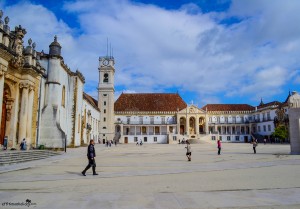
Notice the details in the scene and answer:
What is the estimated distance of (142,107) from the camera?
267ft

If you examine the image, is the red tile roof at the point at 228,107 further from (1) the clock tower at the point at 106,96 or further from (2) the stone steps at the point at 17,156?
(2) the stone steps at the point at 17,156

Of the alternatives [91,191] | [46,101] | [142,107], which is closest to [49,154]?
[46,101]

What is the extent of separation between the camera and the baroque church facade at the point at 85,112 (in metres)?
20.2

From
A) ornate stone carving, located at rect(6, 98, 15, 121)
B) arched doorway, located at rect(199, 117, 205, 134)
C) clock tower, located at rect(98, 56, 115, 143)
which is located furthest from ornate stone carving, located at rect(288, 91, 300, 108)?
arched doorway, located at rect(199, 117, 205, 134)

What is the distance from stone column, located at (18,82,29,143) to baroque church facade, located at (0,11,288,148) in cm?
7

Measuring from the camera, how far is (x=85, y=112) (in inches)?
1807

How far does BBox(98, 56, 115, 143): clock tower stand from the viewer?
68.9 meters

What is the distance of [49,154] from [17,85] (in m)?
6.18

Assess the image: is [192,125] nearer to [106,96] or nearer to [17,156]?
[106,96]

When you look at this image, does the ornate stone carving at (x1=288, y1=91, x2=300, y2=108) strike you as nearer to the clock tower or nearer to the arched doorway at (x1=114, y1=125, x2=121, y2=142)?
the clock tower

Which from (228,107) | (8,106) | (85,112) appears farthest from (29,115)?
(228,107)

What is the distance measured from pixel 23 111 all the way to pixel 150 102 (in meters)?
63.2

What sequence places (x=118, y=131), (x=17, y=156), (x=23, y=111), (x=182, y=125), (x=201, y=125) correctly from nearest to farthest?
1. (x=17, y=156)
2. (x=23, y=111)
3. (x=118, y=131)
4. (x=182, y=125)
5. (x=201, y=125)

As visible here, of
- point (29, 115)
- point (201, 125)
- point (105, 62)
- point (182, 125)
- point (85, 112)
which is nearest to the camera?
point (29, 115)
